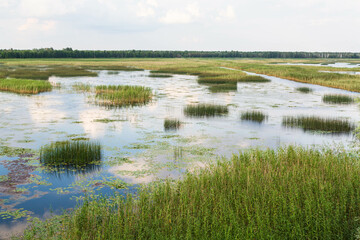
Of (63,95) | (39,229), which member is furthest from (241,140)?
(63,95)

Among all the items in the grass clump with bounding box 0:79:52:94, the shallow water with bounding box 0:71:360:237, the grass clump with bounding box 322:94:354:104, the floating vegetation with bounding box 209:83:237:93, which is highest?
the grass clump with bounding box 0:79:52:94

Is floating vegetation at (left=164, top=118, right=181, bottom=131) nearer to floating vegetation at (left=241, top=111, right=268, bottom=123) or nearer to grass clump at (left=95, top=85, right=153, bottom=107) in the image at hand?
floating vegetation at (left=241, top=111, right=268, bottom=123)

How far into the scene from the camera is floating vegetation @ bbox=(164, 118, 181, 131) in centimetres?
2278

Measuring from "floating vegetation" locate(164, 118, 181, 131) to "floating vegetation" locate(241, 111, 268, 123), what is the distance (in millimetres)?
5498

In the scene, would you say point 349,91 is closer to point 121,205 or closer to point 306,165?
point 306,165

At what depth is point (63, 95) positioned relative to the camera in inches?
1503

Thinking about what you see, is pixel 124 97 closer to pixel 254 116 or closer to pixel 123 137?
pixel 254 116

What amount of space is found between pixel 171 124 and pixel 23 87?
82.4 feet

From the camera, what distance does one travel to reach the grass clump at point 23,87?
40.0 m

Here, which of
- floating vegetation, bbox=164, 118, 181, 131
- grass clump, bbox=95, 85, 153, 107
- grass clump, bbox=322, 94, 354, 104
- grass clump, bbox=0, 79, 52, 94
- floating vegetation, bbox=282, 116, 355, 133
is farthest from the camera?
grass clump, bbox=0, 79, 52, 94

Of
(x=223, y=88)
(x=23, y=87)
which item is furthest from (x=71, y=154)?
(x=223, y=88)

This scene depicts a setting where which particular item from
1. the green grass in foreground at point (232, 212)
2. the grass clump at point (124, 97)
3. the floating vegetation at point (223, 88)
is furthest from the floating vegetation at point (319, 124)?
the floating vegetation at point (223, 88)

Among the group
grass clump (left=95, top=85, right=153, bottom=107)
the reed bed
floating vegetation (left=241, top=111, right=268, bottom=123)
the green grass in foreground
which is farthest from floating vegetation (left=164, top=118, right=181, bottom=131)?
the green grass in foreground

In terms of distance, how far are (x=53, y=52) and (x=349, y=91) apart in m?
154
